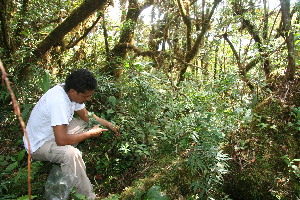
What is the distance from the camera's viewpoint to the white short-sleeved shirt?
320cm

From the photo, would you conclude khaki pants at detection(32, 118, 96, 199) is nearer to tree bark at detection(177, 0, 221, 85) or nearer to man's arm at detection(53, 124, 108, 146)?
man's arm at detection(53, 124, 108, 146)

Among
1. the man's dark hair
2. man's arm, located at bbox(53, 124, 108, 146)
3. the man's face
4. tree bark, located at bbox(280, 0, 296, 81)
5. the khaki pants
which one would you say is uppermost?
tree bark, located at bbox(280, 0, 296, 81)

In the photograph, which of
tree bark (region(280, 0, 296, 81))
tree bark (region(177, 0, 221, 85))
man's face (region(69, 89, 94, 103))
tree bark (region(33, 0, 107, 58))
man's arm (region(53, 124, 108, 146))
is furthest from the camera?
tree bark (region(177, 0, 221, 85))

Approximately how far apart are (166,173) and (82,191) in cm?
124

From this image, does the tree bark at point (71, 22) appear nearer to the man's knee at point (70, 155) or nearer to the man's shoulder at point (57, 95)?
the man's shoulder at point (57, 95)

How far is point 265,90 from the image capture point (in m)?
4.27

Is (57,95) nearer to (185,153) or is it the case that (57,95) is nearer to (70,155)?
(70,155)

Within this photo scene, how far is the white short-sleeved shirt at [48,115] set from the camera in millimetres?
3201

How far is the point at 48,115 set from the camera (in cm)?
332

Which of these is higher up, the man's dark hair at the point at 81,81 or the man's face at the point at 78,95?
the man's dark hair at the point at 81,81

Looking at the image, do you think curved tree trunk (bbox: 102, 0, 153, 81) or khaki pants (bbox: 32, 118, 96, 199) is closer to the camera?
khaki pants (bbox: 32, 118, 96, 199)

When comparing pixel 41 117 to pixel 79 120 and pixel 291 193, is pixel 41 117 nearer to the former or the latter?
pixel 79 120

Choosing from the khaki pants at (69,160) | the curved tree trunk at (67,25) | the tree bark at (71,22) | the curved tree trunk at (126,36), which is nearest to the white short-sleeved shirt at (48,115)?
the khaki pants at (69,160)

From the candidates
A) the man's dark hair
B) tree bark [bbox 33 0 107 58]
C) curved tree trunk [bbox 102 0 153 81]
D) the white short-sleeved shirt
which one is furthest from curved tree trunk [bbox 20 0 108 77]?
the man's dark hair
